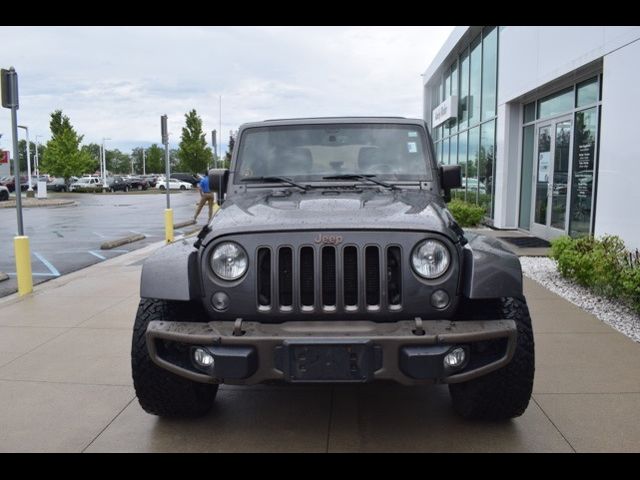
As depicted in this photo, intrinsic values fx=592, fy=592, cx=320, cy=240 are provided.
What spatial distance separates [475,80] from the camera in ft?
52.7

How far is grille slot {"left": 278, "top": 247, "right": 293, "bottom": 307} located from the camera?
117 inches

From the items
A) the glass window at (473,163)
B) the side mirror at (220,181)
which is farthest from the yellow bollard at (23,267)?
the glass window at (473,163)

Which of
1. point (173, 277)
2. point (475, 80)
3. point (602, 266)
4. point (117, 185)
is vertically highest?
point (475, 80)

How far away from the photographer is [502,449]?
3.13 metres

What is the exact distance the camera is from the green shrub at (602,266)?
Answer: 18.9ft

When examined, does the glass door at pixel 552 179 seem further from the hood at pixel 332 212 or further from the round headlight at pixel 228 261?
the round headlight at pixel 228 261

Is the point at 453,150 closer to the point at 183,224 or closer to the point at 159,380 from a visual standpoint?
the point at 183,224

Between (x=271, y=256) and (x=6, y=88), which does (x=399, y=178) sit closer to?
(x=271, y=256)

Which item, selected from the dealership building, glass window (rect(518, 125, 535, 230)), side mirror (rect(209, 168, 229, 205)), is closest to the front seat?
side mirror (rect(209, 168, 229, 205))

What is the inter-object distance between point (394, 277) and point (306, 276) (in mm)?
446

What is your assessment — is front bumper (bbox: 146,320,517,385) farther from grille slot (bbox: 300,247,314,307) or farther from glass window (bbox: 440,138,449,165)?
glass window (bbox: 440,138,449,165)

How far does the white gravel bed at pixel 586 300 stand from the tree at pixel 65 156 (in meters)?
47.2

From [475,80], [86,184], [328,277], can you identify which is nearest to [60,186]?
[86,184]

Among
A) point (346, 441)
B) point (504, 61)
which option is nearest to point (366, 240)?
point (346, 441)
